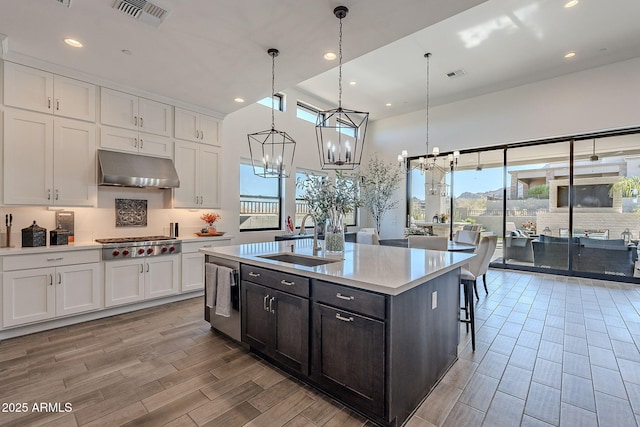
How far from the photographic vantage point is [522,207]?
6543 mm

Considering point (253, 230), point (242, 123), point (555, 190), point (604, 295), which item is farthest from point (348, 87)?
point (604, 295)

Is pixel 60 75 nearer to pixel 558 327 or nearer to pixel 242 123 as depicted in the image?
pixel 242 123

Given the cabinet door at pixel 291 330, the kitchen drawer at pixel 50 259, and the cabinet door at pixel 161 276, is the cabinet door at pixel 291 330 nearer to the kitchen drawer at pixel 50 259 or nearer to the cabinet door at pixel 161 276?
the cabinet door at pixel 161 276

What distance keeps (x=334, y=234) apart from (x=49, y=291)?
10.7 feet

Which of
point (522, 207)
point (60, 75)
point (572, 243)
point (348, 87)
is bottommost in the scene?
point (572, 243)

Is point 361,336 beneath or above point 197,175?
beneath

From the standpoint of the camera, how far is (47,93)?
11.0 ft

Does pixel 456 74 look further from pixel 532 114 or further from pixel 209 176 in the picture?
pixel 209 176

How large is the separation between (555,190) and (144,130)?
7986 millimetres

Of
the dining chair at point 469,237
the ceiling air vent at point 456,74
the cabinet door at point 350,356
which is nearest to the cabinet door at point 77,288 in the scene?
the cabinet door at point 350,356

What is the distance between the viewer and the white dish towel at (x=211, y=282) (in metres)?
2.97

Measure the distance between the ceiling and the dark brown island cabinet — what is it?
2.28m

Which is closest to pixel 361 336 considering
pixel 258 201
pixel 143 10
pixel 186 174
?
pixel 143 10

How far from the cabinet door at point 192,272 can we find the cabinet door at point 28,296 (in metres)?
1.46
